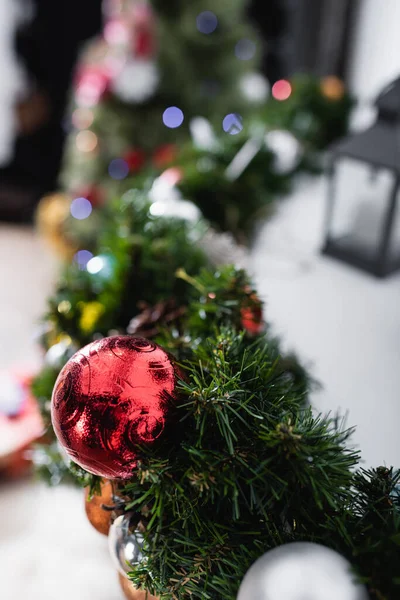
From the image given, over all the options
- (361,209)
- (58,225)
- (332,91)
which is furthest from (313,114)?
(58,225)

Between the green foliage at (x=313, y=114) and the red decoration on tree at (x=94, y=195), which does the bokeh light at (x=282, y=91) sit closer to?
the green foliage at (x=313, y=114)

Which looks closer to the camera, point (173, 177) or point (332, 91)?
point (173, 177)

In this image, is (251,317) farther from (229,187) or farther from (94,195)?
(94,195)

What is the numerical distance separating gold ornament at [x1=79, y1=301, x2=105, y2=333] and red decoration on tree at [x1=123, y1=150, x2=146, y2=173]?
114cm

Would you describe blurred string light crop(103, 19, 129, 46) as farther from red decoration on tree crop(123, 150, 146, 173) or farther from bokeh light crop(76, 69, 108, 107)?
red decoration on tree crop(123, 150, 146, 173)

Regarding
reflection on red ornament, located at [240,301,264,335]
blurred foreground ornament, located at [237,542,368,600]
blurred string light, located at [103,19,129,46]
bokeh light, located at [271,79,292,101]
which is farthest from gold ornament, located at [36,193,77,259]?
blurred foreground ornament, located at [237,542,368,600]

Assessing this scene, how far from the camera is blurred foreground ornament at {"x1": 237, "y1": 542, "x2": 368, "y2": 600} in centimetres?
41

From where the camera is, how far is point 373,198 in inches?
35.6

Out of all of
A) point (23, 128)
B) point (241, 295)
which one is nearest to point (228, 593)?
point (241, 295)

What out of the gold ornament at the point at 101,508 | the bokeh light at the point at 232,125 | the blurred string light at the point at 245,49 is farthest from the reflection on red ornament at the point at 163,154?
the gold ornament at the point at 101,508

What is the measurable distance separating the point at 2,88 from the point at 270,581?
2484mm

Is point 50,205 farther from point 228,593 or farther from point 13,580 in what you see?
point 228,593

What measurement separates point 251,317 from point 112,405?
0.80 feet

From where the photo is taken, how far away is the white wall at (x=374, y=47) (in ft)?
5.87
